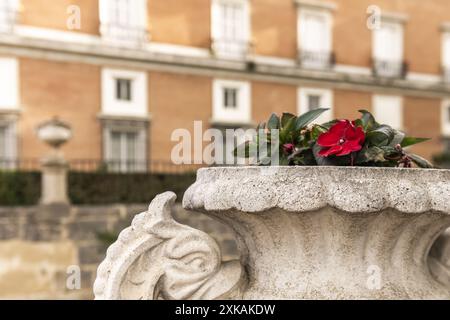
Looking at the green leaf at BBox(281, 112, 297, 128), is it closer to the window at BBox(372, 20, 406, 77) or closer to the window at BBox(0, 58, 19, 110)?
the window at BBox(0, 58, 19, 110)

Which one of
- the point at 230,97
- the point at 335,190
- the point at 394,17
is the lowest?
the point at 335,190

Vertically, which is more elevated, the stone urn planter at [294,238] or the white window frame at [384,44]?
the white window frame at [384,44]

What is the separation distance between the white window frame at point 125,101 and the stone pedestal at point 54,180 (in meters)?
4.24

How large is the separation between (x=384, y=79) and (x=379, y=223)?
18365mm

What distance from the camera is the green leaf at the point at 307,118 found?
2.12m

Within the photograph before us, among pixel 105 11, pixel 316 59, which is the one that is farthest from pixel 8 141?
pixel 316 59

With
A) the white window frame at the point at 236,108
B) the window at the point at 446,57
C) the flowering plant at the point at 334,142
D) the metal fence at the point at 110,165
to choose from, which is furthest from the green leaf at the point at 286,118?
the window at the point at 446,57

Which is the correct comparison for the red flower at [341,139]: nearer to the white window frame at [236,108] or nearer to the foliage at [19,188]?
the foliage at [19,188]

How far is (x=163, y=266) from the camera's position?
6.25ft

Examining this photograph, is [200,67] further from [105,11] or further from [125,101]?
[105,11]

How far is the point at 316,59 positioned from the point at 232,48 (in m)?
2.96

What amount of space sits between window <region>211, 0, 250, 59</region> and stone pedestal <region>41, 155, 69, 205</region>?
23.7ft

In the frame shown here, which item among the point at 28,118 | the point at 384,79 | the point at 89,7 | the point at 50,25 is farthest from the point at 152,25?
the point at 384,79

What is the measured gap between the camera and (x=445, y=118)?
67.9ft
